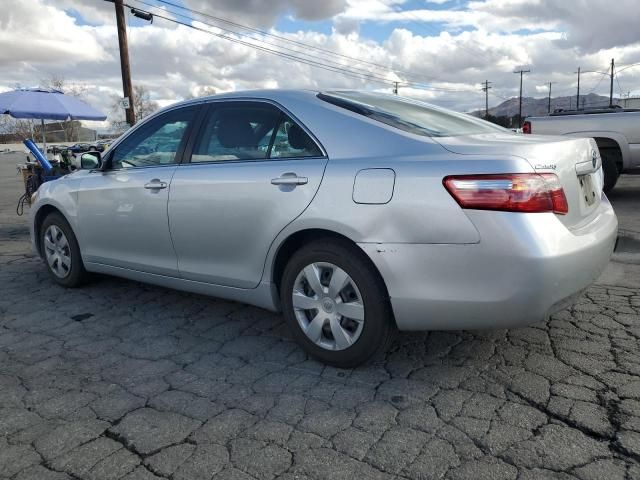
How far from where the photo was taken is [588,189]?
3.08 metres

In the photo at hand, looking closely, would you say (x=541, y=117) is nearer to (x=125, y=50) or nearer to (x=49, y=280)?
(x=49, y=280)

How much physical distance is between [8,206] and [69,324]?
349 inches

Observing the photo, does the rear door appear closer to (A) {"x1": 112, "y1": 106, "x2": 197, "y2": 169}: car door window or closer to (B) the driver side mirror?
(A) {"x1": 112, "y1": 106, "x2": 197, "y2": 169}: car door window

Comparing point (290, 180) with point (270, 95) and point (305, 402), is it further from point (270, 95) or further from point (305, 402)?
point (305, 402)

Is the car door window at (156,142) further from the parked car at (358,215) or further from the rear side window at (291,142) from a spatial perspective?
the rear side window at (291,142)

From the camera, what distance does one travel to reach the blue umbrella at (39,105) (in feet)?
33.0

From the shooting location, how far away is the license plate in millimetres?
2989

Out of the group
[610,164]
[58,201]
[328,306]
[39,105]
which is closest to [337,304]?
[328,306]

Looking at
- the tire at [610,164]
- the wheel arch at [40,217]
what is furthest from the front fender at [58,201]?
the tire at [610,164]

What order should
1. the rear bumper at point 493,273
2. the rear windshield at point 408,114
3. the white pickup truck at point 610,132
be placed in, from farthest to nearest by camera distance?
1. the white pickup truck at point 610,132
2. the rear windshield at point 408,114
3. the rear bumper at point 493,273

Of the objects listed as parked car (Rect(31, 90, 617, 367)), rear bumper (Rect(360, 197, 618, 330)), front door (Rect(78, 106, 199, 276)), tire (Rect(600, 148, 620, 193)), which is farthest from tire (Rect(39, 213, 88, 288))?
tire (Rect(600, 148, 620, 193))

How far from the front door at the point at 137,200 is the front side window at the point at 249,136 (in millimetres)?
229

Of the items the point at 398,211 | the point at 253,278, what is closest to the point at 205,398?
the point at 253,278

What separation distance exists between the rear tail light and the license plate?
520 millimetres
